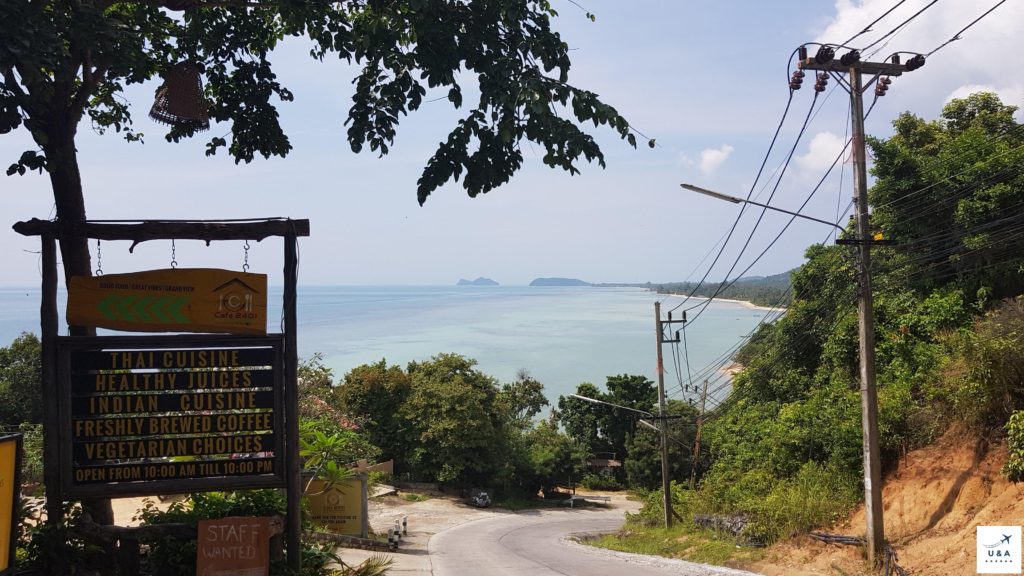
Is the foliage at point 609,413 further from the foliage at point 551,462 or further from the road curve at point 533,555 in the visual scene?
the road curve at point 533,555

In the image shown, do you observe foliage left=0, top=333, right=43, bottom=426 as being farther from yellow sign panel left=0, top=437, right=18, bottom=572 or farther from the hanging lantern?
yellow sign panel left=0, top=437, right=18, bottom=572

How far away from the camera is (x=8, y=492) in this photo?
6398 mm

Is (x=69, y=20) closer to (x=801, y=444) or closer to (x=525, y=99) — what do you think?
(x=525, y=99)

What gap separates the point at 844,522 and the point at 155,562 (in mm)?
13125

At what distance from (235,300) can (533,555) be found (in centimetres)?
1431

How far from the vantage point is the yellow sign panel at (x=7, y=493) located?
6289mm

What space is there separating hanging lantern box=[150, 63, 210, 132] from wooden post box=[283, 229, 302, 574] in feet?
8.71

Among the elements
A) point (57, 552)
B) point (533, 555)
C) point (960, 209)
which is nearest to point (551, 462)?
point (533, 555)

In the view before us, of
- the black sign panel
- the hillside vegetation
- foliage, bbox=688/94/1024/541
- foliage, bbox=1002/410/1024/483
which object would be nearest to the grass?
the hillside vegetation

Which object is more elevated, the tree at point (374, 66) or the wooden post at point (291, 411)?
the tree at point (374, 66)

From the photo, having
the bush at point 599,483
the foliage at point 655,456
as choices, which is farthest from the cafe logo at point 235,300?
the bush at point 599,483

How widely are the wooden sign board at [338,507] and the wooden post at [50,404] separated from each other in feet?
14.3

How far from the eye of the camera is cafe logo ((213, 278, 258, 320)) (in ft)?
25.2

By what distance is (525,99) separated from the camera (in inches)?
246
